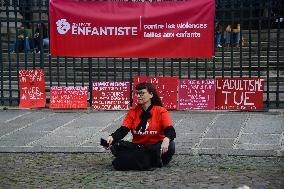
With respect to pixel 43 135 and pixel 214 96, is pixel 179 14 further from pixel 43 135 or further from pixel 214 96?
pixel 43 135

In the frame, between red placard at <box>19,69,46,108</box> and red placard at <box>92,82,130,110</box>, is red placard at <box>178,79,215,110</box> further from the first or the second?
red placard at <box>19,69,46,108</box>

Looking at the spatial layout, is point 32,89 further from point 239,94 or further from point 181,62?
point 181,62

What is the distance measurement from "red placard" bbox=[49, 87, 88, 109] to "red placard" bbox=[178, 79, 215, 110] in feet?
6.55

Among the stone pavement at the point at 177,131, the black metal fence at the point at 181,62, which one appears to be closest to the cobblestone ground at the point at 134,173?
the stone pavement at the point at 177,131

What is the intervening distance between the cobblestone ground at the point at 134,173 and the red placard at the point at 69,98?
409 centimetres

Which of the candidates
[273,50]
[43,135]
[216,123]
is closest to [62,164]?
[43,135]

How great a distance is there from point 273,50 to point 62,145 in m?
10.6

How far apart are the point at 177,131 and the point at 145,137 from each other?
2561mm

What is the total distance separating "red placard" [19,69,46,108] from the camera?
13578 millimetres

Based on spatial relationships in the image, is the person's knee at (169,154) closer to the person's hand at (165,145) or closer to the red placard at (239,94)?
the person's hand at (165,145)

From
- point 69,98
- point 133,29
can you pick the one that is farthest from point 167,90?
point 69,98

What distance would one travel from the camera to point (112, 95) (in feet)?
43.2

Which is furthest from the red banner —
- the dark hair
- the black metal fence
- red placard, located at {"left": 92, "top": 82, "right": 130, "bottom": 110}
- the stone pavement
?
the dark hair

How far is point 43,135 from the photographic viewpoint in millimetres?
10703
